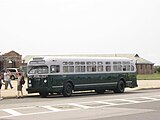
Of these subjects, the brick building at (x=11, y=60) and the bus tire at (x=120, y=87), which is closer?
the bus tire at (x=120, y=87)

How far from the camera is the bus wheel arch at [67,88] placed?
28.8 m

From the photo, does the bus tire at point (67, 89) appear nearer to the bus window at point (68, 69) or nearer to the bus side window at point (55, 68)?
the bus window at point (68, 69)

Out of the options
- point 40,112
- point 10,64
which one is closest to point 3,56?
point 10,64

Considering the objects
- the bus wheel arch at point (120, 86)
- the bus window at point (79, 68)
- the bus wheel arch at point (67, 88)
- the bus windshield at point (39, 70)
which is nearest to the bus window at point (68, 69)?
the bus window at point (79, 68)

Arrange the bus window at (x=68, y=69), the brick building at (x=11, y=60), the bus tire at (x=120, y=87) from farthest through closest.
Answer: the brick building at (x=11, y=60), the bus tire at (x=120, y=87), the bus window at (x=68, y=69)

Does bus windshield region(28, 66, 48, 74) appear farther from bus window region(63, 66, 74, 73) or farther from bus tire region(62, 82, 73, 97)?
bus tire region(62, 82, 73, 97)

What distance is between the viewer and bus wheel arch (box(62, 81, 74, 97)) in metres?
28.8

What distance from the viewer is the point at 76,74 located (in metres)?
29.9

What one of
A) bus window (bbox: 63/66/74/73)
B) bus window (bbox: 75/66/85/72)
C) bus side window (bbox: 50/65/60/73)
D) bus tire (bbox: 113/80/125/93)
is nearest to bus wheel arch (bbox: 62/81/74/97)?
bus window (bbox: 63/66/74/73)

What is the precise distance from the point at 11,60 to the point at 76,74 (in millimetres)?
73859

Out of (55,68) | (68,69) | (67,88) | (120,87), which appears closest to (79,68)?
(68,69)

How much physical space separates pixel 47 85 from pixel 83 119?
1308 cm

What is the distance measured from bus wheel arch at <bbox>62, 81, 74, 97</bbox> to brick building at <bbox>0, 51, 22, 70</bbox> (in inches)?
2694

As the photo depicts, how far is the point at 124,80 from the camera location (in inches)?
1325
